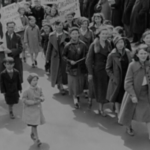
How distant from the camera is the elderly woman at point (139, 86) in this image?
20.9 feet

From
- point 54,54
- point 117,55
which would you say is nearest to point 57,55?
point 54,54

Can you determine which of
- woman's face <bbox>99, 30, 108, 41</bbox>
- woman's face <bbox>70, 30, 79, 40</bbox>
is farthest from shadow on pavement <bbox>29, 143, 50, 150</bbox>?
woman's face <bbox>70, 30, 79, 40</bbox>

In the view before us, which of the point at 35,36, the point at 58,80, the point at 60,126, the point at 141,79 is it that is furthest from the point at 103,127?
the point at 35,36

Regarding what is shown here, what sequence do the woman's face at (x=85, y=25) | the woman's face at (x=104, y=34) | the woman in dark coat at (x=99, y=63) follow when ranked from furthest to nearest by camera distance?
the woman's face at (x=85, y=25) → the woman in dark coat at (x=99, y=63) → the woman's face at (x=104, y=34)

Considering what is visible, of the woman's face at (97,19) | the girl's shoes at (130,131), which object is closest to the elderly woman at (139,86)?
the girl's shoes at (130,131)

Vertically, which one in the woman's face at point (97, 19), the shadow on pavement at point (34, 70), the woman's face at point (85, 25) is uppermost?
the woman's face at point (97, 19)

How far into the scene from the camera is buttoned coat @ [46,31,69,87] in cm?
887

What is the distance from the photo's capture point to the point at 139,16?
10.5m

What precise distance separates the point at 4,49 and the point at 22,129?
2155mm

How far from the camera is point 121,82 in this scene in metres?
7.12

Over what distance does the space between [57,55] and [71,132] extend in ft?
8.03

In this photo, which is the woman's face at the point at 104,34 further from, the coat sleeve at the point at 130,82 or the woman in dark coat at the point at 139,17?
A: the woman in dark coat at the point at 139,17

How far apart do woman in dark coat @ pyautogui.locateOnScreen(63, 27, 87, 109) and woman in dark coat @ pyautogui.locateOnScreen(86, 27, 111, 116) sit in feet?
1.75

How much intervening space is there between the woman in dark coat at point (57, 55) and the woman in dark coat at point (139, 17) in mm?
2587
